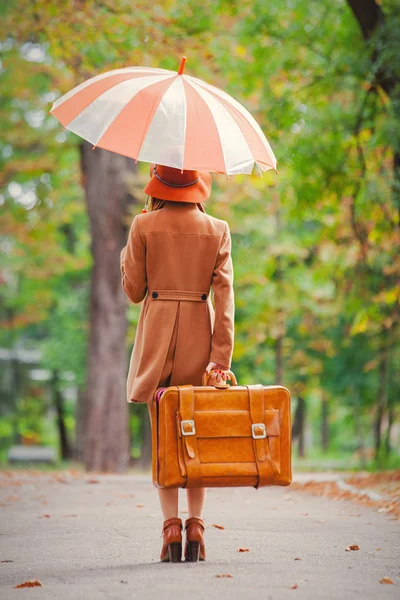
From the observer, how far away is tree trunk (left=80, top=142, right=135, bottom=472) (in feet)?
49.7

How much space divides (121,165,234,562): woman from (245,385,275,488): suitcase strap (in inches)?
9.3

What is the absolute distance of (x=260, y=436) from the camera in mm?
4754

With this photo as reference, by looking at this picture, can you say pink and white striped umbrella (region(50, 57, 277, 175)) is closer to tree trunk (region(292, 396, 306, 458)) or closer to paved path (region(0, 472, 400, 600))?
paved path (region(0, 472, 400, 600))

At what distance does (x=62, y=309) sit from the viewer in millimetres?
23594

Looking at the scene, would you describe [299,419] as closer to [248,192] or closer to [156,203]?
[248,192]

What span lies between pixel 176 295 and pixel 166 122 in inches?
38.9

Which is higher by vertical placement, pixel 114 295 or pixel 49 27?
pixel 49 27

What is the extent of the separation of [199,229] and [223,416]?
1.07 m

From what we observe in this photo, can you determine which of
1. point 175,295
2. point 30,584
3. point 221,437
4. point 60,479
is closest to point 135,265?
point 175,295

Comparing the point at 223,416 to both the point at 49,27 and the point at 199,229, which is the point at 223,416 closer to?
the point at 199,229

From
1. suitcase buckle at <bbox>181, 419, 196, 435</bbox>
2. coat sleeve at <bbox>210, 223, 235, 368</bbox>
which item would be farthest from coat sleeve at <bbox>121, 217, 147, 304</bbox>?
suitcase buckle at <bbox>181, 419, 196, 435</bbox>

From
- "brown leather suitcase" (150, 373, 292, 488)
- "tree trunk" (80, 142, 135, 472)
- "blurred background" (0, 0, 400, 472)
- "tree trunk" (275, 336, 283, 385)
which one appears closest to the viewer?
"brown leather suitcase" (150, 373, 292, 488)

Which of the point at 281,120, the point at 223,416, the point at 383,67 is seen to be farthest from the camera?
the point at 281,120

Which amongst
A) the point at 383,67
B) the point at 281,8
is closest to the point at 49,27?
the point at 281,8
